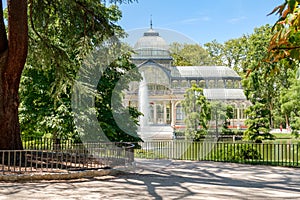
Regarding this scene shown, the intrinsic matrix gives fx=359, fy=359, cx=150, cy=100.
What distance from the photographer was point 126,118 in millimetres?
17906

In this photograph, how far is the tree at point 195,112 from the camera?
804 inches

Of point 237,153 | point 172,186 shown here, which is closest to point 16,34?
point 172,186

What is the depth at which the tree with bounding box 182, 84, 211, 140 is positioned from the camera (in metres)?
20.4

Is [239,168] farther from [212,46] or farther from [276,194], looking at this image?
[212,46]

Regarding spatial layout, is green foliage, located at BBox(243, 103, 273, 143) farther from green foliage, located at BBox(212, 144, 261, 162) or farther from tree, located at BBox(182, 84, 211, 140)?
green foliage, located at BBox(212, 144, 261, 162)

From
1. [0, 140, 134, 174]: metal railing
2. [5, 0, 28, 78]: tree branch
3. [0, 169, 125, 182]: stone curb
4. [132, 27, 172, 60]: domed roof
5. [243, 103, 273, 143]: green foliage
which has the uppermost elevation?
[132, 27, 172, 60]: domed roof

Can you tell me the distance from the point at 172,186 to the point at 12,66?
18.3 feet

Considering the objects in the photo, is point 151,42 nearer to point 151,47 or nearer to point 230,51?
point 151,47

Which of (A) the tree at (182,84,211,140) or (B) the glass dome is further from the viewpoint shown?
(A) the tree at (182,84,211,140)

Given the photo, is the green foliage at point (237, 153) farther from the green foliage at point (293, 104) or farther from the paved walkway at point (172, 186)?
the green foliage at point (293, 104)

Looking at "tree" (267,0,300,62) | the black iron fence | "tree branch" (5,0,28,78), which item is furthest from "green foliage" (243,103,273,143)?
"tree" (267,0,300,62)

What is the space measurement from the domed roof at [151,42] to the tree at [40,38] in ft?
15.3

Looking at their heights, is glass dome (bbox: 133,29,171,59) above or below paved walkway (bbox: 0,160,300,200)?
above

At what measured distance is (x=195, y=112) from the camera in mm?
21203
